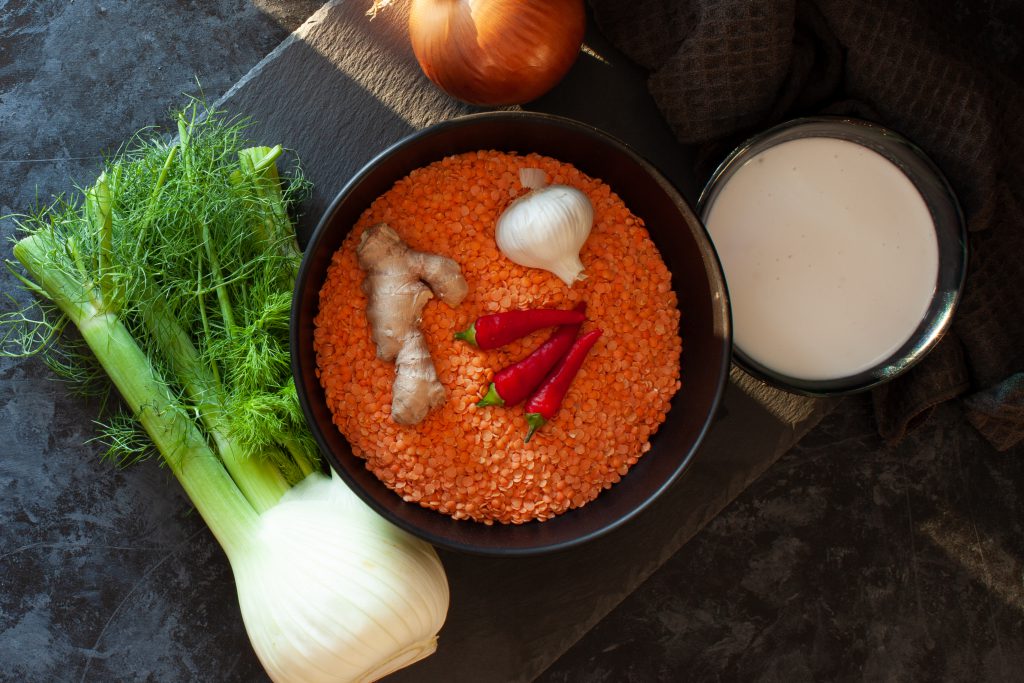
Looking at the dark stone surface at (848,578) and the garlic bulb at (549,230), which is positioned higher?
the garlic bulb at (549,230)

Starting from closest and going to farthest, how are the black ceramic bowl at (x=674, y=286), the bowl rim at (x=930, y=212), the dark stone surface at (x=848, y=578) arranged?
the black ceramic bowl at (x=674, y=286)
the bowl rim at (x=930, y=212)
the dark stone surface at (x=848, y=578)

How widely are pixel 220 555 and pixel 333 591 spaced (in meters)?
0.34

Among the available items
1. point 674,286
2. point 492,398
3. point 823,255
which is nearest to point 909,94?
point 823,255

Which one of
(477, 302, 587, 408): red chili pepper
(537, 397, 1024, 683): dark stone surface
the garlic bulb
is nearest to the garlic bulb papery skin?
(477, 302, 587, 408): red chili pepper

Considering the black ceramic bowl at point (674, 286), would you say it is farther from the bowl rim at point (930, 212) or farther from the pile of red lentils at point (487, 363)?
the bowl rim at point (930, 212)

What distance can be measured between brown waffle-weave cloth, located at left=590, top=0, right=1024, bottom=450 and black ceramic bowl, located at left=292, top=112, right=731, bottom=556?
9.3 inches

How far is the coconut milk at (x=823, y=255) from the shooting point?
1512 mm

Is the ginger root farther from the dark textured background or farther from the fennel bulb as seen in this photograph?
the dark textured background

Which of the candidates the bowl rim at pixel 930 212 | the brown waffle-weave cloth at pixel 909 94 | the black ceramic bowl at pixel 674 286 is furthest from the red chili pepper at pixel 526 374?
the brown waffle-weave cloth at pixel 909 94

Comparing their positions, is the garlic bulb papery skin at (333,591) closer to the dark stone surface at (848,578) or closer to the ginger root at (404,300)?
the ginger root at (404,300)

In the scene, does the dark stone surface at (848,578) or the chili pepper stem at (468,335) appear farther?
the dark stone surface at (848,578)

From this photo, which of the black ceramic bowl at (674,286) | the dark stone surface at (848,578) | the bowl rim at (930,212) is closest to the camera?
the black ceramic bowl at (674,286)

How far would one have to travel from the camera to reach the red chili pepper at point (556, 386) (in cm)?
137

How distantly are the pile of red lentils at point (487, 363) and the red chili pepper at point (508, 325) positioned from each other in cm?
3
